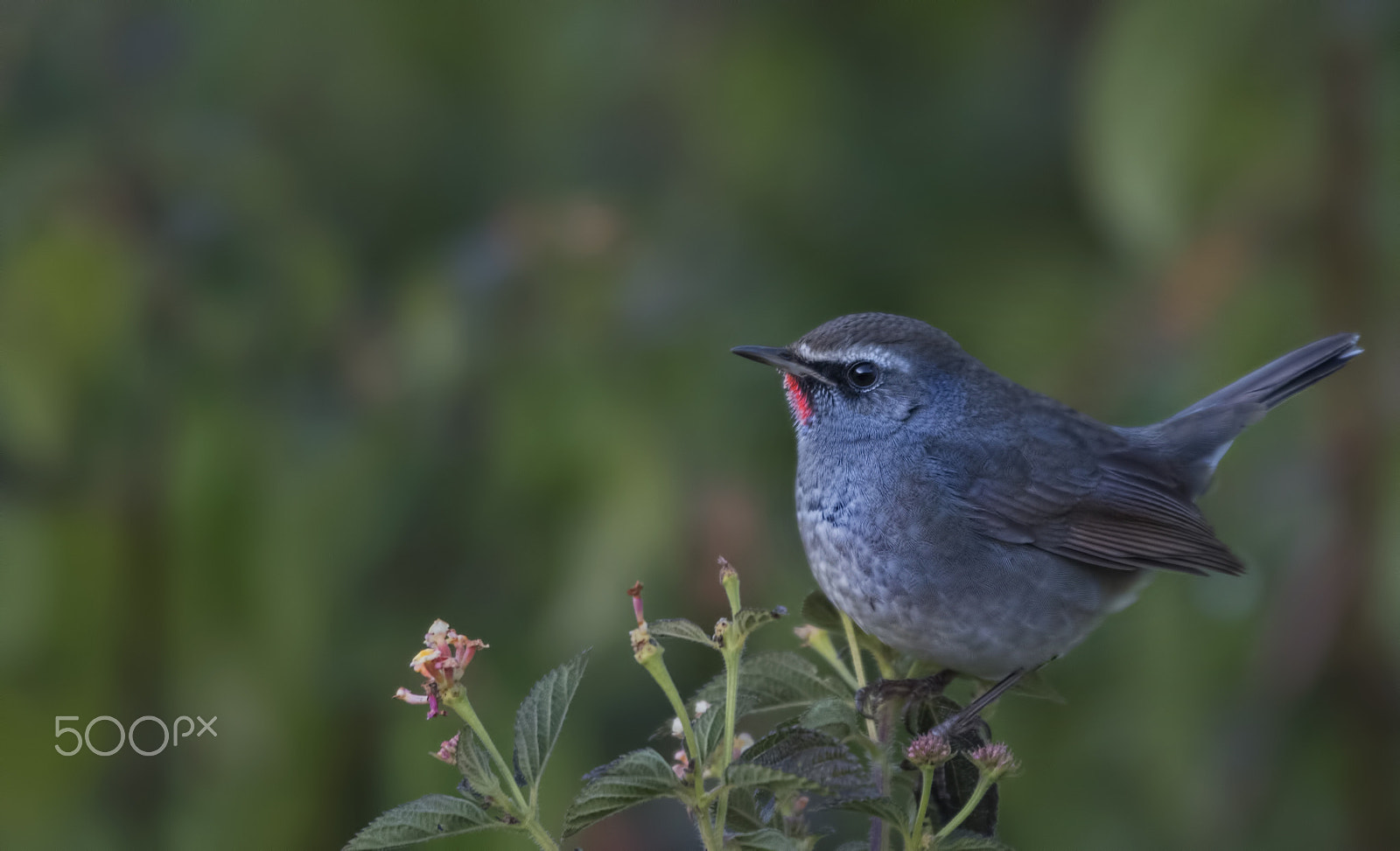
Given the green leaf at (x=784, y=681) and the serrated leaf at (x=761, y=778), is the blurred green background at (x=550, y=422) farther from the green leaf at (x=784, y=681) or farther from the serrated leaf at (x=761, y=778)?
the serrated leaf at (x=761, y=778)

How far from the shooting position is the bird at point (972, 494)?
7.48 feet

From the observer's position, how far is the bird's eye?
248 centimetres

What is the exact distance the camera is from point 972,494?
2.45 metres

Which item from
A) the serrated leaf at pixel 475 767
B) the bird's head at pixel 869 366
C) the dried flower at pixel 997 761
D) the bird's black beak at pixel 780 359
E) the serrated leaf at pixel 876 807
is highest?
the bird's black beak at pixel 780 359

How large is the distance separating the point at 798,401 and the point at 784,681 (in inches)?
45.8

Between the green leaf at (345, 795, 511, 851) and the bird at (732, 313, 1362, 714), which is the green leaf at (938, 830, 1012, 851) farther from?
the bird at (732, 313, 1362, 714)

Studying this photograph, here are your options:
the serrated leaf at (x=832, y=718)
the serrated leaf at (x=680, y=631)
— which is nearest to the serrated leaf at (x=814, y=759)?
the serrated leaf at (x=832, y=718)

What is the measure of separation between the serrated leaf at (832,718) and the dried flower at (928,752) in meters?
0.06

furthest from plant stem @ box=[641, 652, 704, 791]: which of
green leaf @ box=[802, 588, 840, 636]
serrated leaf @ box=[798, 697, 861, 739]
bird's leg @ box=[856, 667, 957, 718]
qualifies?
green leaf @ box=[802, 588, 840, 636]

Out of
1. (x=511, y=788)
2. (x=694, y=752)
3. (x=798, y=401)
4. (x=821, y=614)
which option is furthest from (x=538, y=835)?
(x=798, y=401)

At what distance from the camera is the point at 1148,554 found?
93.7 inches

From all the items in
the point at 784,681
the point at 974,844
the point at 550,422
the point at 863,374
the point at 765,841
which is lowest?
the point at 974,844

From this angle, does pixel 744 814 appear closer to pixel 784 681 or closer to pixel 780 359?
pixel 784 681
